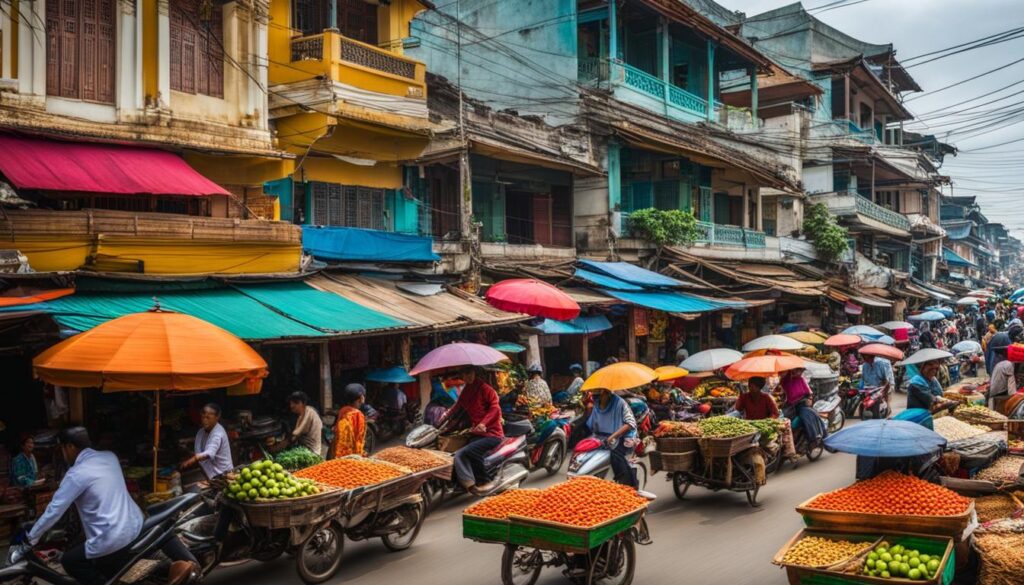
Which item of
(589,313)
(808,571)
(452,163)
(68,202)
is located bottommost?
(808,571)

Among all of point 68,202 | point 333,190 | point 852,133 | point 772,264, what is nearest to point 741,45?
point 772,264

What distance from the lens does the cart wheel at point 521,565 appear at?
7312mm

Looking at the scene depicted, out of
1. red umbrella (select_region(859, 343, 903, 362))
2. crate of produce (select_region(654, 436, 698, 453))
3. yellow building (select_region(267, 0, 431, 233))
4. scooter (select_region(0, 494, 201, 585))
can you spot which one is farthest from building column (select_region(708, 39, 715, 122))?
scooter (select_region(0, 494, 201, 585))

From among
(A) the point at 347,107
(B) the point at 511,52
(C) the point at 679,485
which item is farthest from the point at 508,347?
(B) the point at 511,52

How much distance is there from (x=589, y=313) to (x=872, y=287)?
22196 mm

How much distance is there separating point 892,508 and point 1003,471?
303cm

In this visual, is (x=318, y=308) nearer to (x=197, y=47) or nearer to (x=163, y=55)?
(x=163, y=55)

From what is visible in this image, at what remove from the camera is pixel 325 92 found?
640 inches

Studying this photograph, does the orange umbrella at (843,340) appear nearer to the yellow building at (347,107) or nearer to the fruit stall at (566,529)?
the yellow building at (347,107)

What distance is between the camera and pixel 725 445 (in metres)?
10.2

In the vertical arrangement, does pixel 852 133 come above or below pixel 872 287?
above

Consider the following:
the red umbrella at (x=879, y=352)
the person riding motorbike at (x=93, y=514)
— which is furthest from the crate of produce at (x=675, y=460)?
the red umbrella at (x=879, y=352)

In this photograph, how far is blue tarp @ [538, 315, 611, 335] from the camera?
18.8 meters

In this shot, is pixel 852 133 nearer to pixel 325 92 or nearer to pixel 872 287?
pixel 872 287
